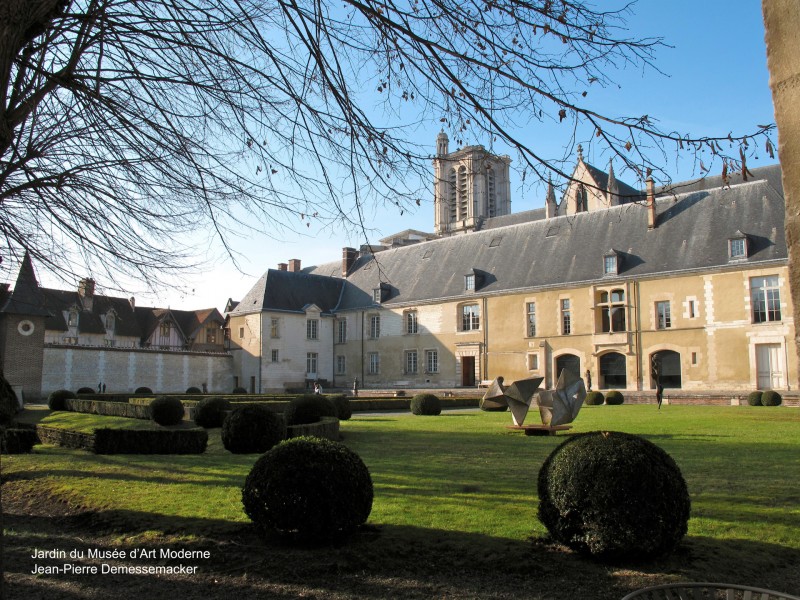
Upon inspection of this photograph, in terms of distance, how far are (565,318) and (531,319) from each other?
6.48ft

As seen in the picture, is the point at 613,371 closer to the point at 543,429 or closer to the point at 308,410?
the point at 543,429

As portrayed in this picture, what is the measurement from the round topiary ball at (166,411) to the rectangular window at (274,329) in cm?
2409

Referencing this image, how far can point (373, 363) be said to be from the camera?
131ft

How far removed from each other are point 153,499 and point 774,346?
83.2ft

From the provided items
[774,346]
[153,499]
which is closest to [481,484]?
[153,499]

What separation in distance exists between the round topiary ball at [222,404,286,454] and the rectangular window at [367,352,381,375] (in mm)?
29508

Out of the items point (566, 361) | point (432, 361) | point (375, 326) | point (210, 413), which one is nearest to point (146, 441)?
point (210, 413)

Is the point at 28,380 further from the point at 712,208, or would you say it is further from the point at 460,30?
the point at 712,208

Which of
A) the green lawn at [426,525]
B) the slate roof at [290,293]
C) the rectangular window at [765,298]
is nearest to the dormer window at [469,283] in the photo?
the slate roof at [290,293]

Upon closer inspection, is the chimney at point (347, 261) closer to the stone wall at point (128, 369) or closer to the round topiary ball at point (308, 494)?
the stone wall at point (128, 369)

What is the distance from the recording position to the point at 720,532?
4.99 metres

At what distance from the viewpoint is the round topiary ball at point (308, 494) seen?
4.68 meters

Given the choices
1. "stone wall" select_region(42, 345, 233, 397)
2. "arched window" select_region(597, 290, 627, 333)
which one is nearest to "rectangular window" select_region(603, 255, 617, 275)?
"arched window" select_region(597, 290, 627, 333)

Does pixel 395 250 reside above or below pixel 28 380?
above
